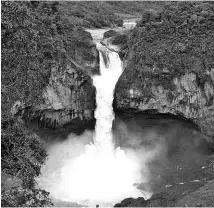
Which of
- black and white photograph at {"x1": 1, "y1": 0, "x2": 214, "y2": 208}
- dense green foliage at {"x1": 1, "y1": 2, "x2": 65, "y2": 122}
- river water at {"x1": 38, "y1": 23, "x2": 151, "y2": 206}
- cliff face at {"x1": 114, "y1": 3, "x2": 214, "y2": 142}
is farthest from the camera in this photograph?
cliff face at {"x1": 114, "y1": 3, "x2": 214, "y2": 142}

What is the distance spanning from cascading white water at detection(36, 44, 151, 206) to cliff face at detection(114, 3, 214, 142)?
Result: 144 cm

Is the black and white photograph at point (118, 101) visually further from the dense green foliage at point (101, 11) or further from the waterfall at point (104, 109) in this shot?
the dense green foliage at point (101, 11)

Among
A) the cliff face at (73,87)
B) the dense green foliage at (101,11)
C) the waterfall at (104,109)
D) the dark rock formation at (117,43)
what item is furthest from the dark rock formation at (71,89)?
the dense green foliage at (101,11)

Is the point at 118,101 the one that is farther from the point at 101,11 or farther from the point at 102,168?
the point at 101,11

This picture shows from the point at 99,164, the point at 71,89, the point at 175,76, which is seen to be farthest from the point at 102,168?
the point at 175,76

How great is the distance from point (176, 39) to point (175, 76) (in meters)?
3.71

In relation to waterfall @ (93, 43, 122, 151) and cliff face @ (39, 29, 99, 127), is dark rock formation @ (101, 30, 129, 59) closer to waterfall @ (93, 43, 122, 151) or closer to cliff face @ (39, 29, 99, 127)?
cliff face @ (39, 29, 99, 127)

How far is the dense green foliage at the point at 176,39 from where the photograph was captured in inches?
1261

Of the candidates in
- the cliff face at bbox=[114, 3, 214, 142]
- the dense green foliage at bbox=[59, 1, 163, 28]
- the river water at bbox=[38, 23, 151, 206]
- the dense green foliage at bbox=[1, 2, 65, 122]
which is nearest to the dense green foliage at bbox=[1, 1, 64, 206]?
the dense green foliage at bbox=[1, 2, 65, 122]

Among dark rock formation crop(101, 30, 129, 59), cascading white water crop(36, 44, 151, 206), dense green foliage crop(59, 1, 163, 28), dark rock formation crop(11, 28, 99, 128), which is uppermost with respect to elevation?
dense green foliage crop(59, 1, 163, 28)

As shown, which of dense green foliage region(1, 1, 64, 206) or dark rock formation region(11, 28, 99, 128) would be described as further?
dark rock formation region(11, 28, 99, 128)

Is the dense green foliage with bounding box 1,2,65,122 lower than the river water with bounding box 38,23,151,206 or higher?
higher

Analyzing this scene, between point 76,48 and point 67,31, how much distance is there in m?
1.74

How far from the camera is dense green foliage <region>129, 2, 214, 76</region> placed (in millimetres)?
32031
